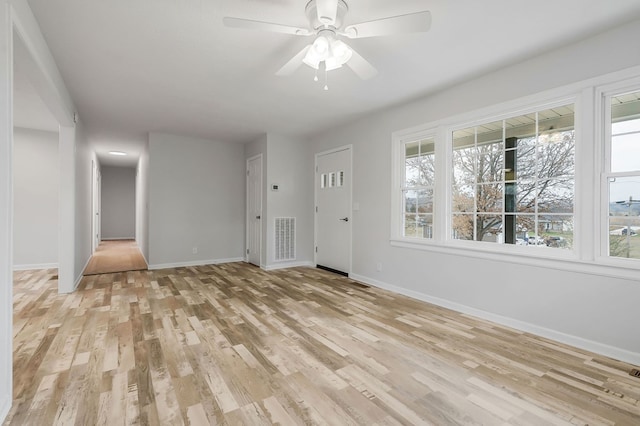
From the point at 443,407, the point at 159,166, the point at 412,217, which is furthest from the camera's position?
the point at 159,166

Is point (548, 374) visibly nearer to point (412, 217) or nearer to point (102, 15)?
point (412, 217)

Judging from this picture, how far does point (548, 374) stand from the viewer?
6.80 ft

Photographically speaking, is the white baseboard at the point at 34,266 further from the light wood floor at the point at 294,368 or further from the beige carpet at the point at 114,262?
the light wood floor at the point at 294,368

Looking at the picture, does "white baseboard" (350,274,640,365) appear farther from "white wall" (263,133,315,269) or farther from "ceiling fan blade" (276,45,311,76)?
"ceiling fan blade" (276,45,311,76)

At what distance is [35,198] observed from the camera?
5.42 m

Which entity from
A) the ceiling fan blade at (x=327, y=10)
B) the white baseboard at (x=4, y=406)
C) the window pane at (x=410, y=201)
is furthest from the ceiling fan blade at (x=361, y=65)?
the white baseboard at (x=4, y=406)

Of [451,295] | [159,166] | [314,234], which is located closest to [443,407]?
[451,295]

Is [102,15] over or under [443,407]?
over

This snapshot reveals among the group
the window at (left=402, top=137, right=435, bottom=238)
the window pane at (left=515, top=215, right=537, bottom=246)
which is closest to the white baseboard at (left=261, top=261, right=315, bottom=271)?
the window at (left=402, top=137, right=435, bottom=238)

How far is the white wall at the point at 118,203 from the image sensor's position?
35.4 ft

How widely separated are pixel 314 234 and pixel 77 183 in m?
3.73

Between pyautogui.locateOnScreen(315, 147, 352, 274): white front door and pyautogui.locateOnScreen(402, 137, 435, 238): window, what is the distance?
1.09m

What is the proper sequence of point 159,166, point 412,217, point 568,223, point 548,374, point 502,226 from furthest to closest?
point 159,166 → point 412,217 → point 502,226 → point 568,223 → point 548,374

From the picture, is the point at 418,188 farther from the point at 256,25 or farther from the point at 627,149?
the point at 256,25
